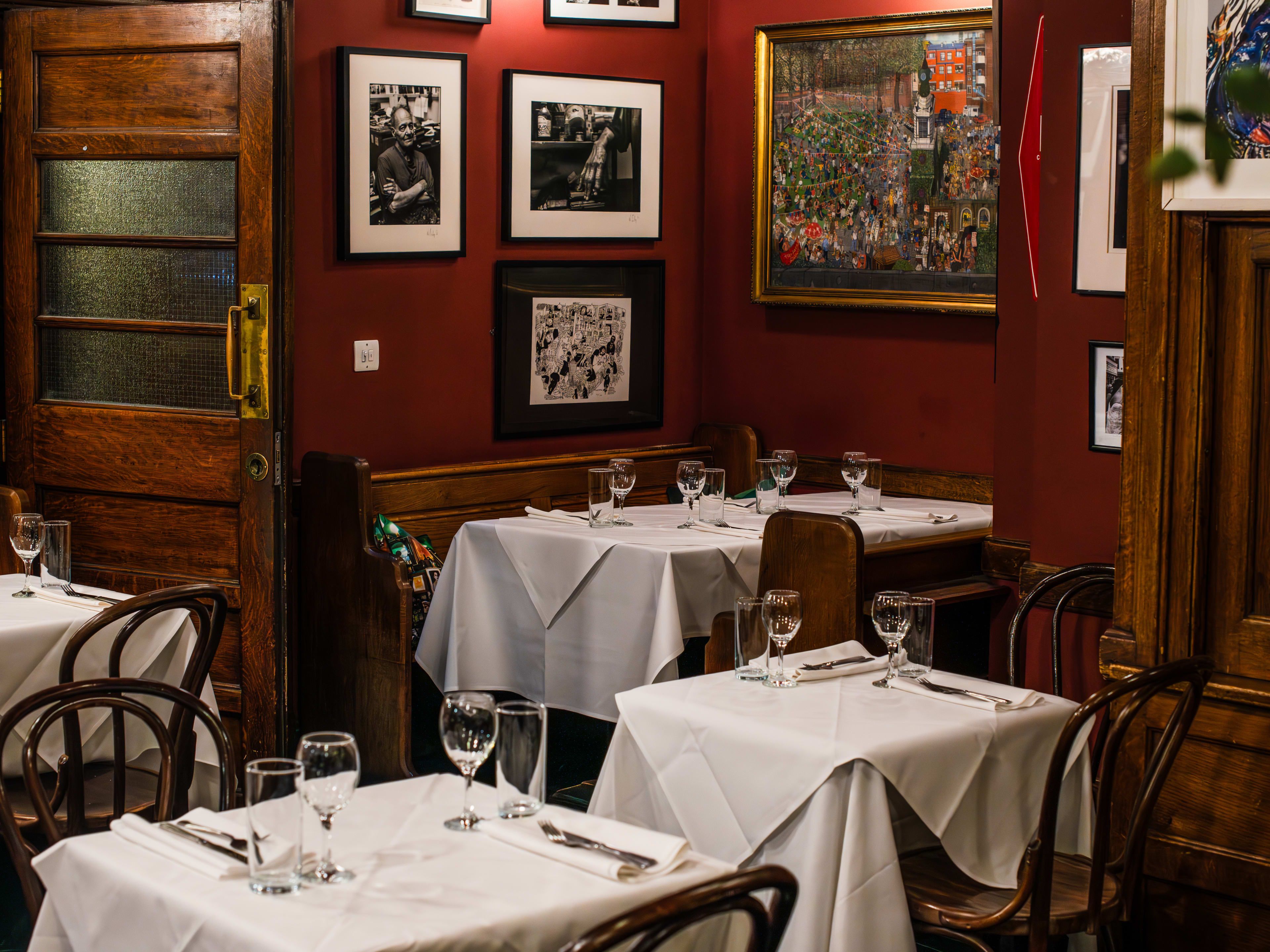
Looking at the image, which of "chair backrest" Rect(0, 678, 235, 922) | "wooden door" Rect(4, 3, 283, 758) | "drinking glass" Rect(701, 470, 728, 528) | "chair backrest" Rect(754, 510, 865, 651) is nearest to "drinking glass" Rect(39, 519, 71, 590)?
"wooden door" Rect(4, 3, 283, 758)

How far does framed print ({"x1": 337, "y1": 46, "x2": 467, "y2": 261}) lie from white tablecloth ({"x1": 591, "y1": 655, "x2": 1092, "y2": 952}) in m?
2.84

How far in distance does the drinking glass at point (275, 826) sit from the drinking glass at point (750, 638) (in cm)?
118

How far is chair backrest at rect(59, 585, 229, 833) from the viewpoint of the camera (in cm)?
281

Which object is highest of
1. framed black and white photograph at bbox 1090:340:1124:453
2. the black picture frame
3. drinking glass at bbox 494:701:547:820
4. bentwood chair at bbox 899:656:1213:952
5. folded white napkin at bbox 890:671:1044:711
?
the black picture frame

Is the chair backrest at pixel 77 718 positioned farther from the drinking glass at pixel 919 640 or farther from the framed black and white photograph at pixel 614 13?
the framed black and white photograph at pixel 614 13

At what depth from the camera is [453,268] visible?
5.45 m

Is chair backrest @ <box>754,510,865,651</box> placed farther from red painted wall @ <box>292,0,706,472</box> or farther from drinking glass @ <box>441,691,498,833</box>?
red painted wall @ <box>292,0,706,472</box>

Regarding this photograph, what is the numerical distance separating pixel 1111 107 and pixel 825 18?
2279 millimetres

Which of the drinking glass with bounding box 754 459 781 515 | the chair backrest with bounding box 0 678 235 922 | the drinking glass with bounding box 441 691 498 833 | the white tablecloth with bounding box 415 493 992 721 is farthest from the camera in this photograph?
the drinking glass with bounding box 754 459 781 515

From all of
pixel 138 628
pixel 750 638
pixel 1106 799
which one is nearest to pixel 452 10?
pixel 138 628

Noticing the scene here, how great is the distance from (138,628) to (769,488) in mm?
2138

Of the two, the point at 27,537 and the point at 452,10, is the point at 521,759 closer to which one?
the point at 27,537

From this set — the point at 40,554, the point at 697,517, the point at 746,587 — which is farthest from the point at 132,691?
the point at 697,517

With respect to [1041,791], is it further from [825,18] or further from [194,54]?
[825,18]
